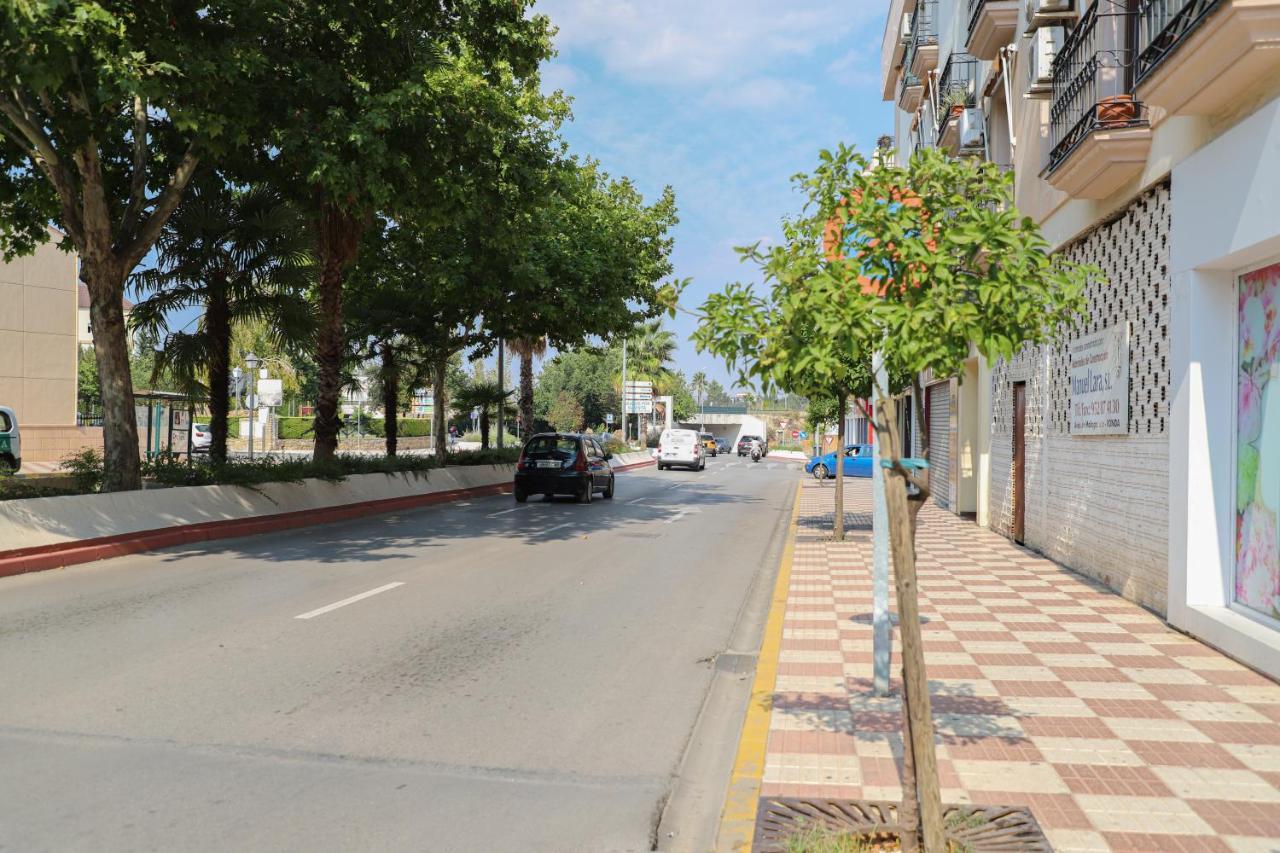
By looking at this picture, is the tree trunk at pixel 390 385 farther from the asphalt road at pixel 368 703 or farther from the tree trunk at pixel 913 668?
the tree trunk at pixel 913 668

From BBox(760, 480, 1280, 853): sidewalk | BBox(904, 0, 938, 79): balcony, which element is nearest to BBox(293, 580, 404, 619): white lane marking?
BBox(760, 480, 1280, 853): sidewalk

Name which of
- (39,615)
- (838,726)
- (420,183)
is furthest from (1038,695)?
(420,183)

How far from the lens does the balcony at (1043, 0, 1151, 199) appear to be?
29.8 ft

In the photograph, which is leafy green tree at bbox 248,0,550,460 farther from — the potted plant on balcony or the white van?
the white van

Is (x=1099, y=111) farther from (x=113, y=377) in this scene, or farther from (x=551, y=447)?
(x=551, y=447)

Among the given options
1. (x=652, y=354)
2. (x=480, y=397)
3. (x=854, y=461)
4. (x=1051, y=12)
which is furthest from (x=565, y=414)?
(x=1051, y=12)

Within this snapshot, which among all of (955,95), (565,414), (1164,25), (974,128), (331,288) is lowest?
(565,414)

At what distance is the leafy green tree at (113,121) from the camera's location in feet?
31.6

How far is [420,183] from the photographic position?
14.2 metres

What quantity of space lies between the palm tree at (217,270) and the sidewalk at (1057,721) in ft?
39.1

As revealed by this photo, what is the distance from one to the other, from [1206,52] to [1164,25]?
1.36m

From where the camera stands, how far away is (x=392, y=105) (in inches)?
509

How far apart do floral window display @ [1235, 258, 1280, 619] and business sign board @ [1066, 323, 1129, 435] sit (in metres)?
2.17

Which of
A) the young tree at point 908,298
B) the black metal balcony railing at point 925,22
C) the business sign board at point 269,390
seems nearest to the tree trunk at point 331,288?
the business sign board at point 269,390
